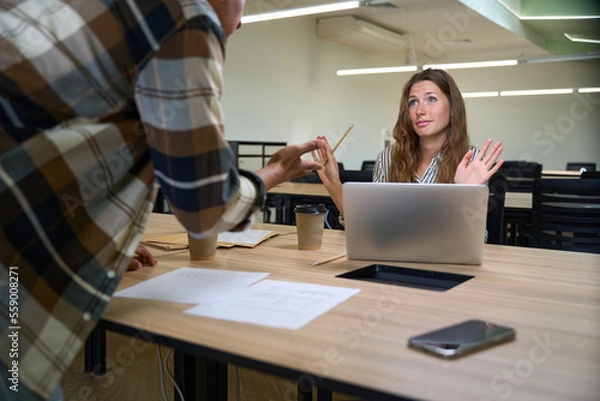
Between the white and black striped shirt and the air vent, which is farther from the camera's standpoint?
the air vent

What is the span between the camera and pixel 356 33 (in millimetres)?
8281

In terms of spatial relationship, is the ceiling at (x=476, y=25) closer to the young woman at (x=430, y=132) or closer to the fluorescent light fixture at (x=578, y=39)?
the fluorescent light fixture at (x=578, y=39)

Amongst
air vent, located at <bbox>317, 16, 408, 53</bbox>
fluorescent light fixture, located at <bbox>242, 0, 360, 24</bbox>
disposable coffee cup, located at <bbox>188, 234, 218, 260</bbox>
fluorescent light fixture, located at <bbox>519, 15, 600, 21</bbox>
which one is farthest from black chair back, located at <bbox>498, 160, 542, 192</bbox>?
disposable coffee cup, located at <bbox>188, 234, 218, 260</bbox>

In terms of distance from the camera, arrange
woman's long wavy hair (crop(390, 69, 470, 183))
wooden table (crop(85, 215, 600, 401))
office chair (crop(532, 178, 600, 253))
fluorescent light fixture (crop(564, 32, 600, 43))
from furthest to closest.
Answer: fluorescent light fixture (crop(564, 32, 600, 43)) → office chair (crop(532, 178, 600, 253)) → woman's long wavy hair (crop(390, 69, 470, 183)) → wooden table (crop(85, 215, 600, 401))

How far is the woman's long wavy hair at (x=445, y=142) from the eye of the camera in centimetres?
231

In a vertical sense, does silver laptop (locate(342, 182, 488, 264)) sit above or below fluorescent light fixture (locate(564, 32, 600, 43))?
below

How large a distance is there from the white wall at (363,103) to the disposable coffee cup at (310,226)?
5.70 m

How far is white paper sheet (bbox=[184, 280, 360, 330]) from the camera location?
88cm

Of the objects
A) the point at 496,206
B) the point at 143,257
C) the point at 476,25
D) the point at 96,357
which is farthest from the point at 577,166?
the point at 143,257

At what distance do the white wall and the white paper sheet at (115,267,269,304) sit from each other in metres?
6.02

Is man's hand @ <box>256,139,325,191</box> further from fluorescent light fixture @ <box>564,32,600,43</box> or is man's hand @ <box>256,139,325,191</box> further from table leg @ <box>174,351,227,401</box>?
fluorescent light fixture @ <box>564,32,600,43</box>

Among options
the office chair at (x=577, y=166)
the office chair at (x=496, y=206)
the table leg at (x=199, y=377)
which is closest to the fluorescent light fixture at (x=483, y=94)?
the office chair at (x=577, y=166)

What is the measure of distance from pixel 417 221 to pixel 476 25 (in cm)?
757

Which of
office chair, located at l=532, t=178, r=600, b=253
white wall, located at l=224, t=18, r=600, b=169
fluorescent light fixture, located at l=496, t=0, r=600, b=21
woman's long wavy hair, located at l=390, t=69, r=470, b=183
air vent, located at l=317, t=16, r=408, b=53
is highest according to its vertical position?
fluorescent light fixture, located at l=496, t=0, r=600, b=21
